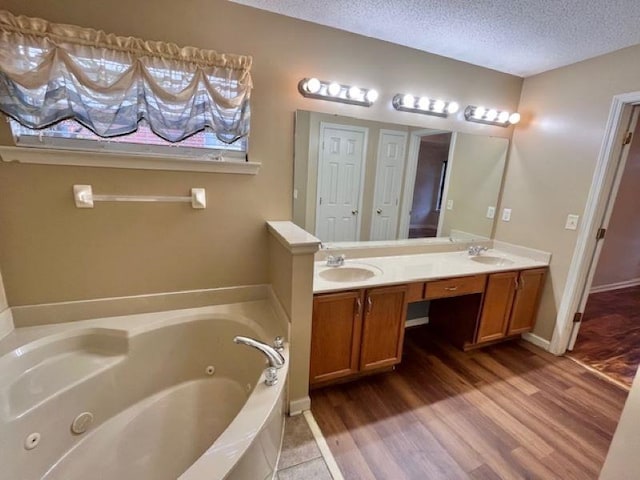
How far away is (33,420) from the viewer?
122 centimetres

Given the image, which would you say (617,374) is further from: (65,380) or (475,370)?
(65,380)

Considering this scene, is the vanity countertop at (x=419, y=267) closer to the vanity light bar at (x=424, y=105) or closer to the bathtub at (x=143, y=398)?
the bathtub at (x=143, y=398)

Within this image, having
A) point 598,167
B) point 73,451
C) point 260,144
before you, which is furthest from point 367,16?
point 73,451

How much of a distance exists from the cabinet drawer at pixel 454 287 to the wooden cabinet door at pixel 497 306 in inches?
4.0

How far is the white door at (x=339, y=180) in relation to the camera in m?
2.02

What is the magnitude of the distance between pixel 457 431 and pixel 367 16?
2.49 meters

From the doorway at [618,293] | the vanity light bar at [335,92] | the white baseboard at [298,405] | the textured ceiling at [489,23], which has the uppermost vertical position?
the textured ceiling at [489,23]

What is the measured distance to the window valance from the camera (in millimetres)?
1309

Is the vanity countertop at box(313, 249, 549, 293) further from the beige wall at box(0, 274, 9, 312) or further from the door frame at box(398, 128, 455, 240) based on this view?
the beige wall at box(0, 274, 9, 312)

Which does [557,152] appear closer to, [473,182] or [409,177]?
[473,182]

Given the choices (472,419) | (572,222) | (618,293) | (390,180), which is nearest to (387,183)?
(390,180)

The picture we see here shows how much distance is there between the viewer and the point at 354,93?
6.32ft

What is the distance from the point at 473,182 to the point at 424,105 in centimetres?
94

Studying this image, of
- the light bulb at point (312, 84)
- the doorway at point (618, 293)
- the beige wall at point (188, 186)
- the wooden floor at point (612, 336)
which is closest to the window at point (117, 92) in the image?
the beige wall at point (188, 186)
